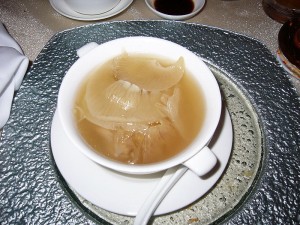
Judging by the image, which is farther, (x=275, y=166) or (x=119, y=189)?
A: (x=275, y=166)

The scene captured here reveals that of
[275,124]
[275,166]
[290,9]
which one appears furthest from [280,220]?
[290,9]

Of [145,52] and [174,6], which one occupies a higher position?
[145,52]

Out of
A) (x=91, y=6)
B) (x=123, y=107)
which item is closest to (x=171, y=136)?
(x=123, y=107)

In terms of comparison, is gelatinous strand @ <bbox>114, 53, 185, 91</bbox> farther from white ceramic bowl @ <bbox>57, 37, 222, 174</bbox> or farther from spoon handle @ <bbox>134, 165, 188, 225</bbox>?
spoon handle @ <bbox>134, 165, 188, 225</bbox>

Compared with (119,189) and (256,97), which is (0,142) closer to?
(119,189)

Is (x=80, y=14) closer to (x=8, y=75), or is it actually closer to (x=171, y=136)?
(x=8, y=75)

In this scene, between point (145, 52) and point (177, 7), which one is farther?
point (177, 7)
